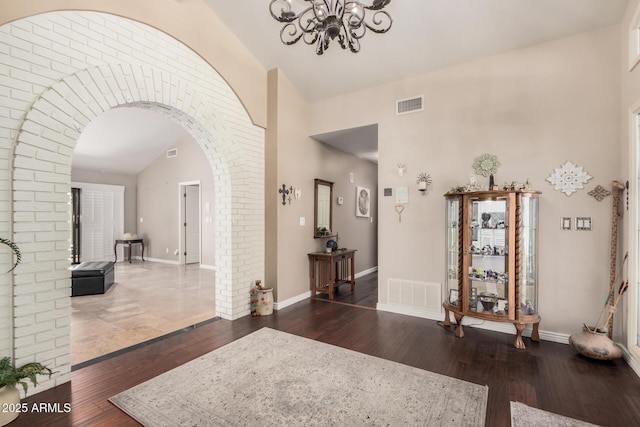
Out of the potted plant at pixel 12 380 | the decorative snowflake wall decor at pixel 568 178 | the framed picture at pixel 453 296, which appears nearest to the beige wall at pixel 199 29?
the potted plant at pixel 12 380

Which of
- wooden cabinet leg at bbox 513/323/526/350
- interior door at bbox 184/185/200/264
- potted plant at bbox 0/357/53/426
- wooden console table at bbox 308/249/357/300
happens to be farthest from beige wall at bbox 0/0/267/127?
interior door at bbox 184/185/200/264

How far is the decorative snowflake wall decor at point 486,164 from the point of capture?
3.46 meters

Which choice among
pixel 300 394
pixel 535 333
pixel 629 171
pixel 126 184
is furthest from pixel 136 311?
pixel 126 184

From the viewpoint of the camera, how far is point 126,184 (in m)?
8.83

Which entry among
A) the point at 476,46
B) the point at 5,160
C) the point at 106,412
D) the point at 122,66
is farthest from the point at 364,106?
the point at 106,412

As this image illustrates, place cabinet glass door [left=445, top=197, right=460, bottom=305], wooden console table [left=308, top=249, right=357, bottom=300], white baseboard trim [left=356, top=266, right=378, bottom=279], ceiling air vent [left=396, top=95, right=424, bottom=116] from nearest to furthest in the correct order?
cabinet glass door [left=445, top=197, right=460, bottom=305] < ceiling air vent [left=396, top=95, right=424, bottom=116] < wooden console table [left=308, top=249, right=357, bottom=300] < white baseboard trim [left=356, top=266, right=378, bottom=279]

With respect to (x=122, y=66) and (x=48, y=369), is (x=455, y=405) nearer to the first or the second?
(x=48, y=369)

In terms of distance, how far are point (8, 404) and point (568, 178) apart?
5.00 meters

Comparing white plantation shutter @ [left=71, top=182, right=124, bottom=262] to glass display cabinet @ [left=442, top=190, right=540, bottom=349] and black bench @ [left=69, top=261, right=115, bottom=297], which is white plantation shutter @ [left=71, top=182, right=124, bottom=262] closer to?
black bench @ [left=69, top=261, right=115, bottom=297]

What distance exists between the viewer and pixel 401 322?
3.75 meters

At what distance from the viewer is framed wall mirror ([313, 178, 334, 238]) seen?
16.7 feet

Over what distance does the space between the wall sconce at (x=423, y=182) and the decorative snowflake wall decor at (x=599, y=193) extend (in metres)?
1.60

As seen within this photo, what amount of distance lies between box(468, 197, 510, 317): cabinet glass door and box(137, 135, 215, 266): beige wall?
594 cm

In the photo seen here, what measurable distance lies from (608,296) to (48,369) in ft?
16.0
